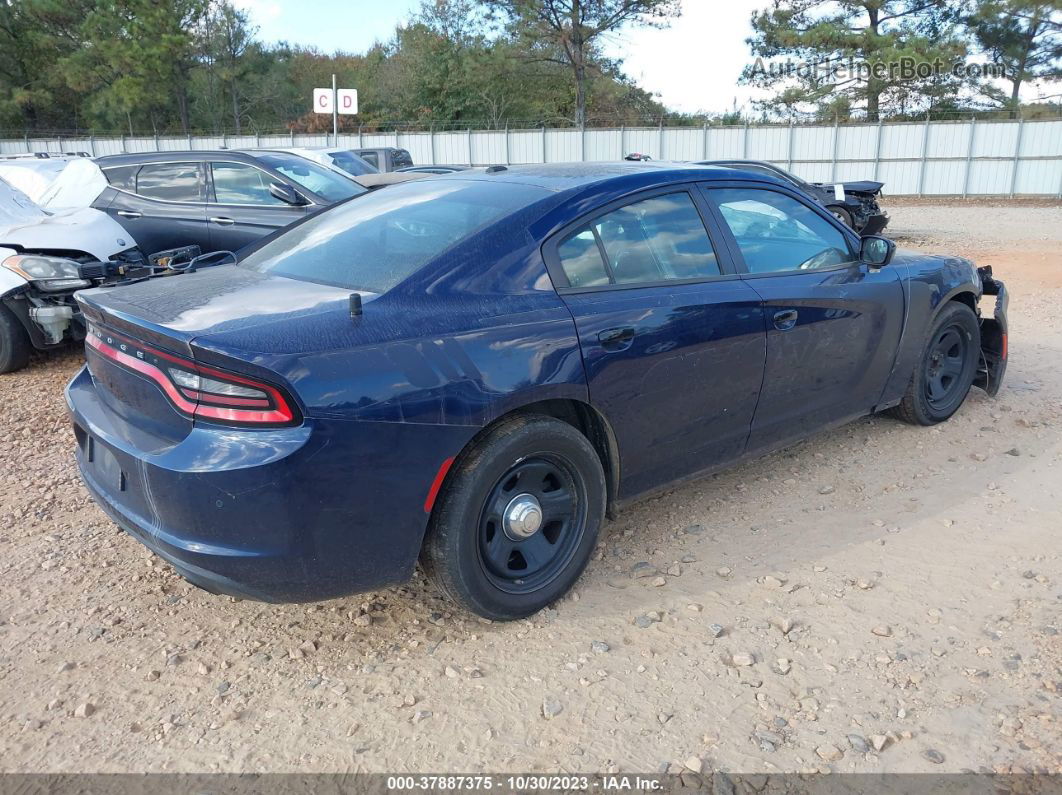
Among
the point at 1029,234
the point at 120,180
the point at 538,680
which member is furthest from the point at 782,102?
the point at 538,680

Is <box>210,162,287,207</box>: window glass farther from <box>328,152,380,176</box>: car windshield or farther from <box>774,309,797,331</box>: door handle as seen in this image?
<box>328,152,380,176</box>: car windshield

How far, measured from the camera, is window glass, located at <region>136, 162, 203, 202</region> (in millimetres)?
7934

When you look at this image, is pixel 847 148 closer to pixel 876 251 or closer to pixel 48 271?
pixel 876 251

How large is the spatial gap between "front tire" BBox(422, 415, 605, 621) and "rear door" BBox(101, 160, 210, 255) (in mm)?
5792

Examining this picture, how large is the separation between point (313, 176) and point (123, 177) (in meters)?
1.85

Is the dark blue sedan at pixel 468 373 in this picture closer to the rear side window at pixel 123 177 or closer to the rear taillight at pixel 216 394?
the rear taillight at pixel 216 394

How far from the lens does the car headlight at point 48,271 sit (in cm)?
611

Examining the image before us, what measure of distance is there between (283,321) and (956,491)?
11.2 feet

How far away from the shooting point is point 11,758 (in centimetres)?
244

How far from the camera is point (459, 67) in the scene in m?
39.2

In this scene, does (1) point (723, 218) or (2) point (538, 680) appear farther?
(1) point (723, 218)

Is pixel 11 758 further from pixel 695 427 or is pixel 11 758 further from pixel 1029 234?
pixel 1029 234

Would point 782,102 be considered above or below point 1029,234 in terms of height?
above

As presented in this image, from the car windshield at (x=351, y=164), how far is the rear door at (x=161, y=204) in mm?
6271
